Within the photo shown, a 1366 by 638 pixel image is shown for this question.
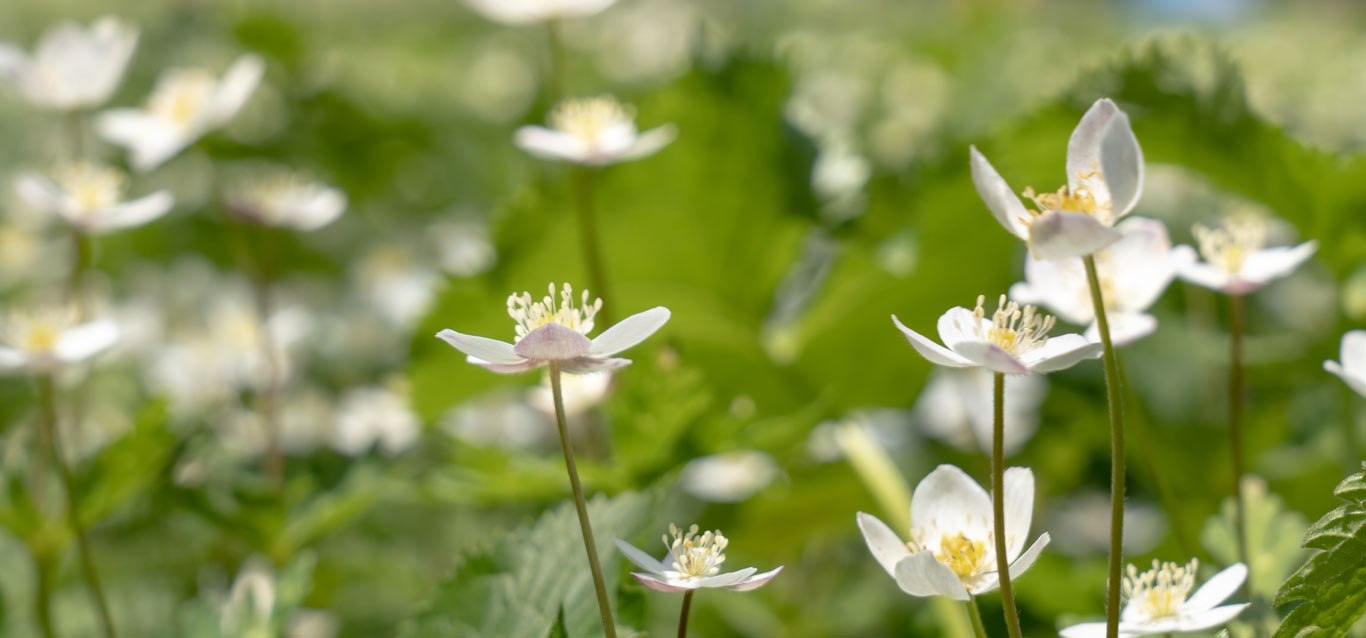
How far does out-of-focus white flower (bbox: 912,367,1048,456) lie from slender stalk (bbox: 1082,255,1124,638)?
0.72 meters

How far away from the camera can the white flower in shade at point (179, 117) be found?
1.03m

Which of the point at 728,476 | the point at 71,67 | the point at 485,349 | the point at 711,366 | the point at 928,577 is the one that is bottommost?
the point at 728,476

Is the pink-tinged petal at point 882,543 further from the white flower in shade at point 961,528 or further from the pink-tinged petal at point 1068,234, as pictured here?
the pink-tinged petal at point 1068,234

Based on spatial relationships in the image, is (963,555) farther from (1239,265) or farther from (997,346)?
(1239,265)

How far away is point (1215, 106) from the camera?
89cm

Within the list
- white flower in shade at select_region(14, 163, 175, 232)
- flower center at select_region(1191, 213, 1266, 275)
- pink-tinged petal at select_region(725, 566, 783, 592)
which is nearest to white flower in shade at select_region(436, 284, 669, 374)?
pink-tinged petal at select_region(725, 566, 783, 592)

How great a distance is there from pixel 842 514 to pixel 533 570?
1.80 feet

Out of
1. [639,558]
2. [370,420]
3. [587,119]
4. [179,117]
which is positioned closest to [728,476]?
[370,420]

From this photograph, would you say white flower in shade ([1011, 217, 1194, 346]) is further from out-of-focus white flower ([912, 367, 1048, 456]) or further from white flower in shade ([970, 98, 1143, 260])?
out-of-focus white flower ([912, 367, 1048, 456])

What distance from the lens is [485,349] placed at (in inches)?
19.4

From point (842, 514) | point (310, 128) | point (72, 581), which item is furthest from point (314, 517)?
point (310, 128)

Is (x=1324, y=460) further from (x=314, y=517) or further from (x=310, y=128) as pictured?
(x=310, y=128)

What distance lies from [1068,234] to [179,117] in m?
0.92

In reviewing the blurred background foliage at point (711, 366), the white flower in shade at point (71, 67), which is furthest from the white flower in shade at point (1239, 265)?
the white flower in shade at point (71, 67)
